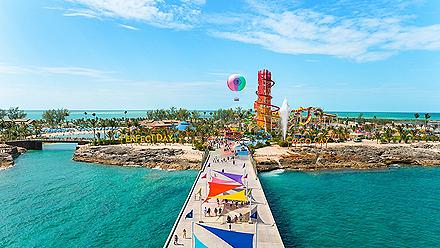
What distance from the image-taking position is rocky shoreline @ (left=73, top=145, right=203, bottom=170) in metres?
71.4

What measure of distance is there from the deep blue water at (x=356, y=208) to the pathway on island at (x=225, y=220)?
413 centimetres

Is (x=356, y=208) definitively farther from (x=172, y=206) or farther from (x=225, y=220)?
(x=172, y=206)

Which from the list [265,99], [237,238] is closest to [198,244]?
[237,238]

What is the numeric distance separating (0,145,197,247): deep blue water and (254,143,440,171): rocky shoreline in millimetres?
20891

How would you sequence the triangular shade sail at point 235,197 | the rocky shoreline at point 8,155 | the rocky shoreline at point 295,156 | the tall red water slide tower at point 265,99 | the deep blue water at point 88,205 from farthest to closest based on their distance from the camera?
the tall red water slide tower at point 265,99, the rocky shoreline at point 8,155, the rocky shoreline at point 295,156, the deep blue water at point 88,205, the triangular shade sail at point 235,197

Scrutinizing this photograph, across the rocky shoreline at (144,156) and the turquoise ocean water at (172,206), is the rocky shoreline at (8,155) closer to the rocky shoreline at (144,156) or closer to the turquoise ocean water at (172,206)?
the turquoise ocean water at (172,206)

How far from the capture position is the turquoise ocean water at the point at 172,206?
1302 inches

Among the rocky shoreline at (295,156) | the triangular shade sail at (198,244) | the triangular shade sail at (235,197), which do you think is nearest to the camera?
the triangular shade sail at (198,244)

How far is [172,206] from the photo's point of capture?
4272 cm

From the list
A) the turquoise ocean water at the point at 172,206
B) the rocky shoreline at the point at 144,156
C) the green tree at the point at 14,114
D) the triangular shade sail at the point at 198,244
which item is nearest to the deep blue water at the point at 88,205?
the turquoise ocean water at the point at 172,206

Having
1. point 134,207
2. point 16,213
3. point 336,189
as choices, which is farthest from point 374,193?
point 16,213

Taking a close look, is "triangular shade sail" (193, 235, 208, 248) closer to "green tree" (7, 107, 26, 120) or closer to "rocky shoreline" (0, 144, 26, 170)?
"rocky shoreline" (0, 144, 26, 170)

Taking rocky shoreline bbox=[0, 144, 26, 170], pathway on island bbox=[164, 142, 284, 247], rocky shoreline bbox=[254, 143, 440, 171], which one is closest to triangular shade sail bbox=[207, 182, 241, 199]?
pathway on island bbox=[164, 142, 284, 247]

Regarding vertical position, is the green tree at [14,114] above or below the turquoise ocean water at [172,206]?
above
